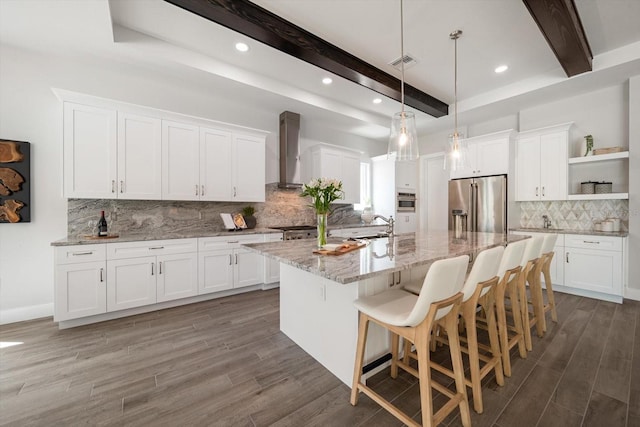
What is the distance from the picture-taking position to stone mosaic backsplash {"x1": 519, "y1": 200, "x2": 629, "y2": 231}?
361 cm

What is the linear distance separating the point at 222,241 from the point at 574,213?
5339 millimetres

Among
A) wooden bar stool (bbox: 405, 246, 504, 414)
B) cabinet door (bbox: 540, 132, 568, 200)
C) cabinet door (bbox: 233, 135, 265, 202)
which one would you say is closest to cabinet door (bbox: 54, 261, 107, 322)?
cabinet door (bbox: 233, 135, 265, 202)

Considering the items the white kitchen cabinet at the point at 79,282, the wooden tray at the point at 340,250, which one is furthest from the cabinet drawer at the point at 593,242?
the white kitchen cabinet at the point at 79,282

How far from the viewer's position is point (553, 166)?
154 inches

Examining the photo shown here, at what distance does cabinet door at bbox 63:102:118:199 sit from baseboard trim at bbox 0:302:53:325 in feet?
4.22

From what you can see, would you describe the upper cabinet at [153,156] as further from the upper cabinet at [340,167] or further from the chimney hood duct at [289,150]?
the upper cabinet at [340,167]

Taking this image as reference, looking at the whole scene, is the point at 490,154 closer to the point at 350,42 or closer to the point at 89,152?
the point at 350,42

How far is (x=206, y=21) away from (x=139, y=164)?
1.81 m

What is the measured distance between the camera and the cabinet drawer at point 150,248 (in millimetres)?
2762

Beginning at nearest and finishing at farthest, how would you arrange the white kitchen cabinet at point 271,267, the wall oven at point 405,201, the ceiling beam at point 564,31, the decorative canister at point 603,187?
the ceiling beam at point 564,31 < the decorative canister at point 603,187 < the white kitchen cabinet at point 271,267 < the wall oven at point 405,201

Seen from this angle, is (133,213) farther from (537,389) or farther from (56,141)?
(537,389)

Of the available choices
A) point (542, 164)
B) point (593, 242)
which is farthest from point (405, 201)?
point (593, 242)

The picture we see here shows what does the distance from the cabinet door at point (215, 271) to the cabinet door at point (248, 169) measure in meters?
0.89

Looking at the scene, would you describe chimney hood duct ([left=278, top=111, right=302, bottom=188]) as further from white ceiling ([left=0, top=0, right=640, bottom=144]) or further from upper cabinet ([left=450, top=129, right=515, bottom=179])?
upper cabinet ([left=450, top=129, right=515, bottom=179])
